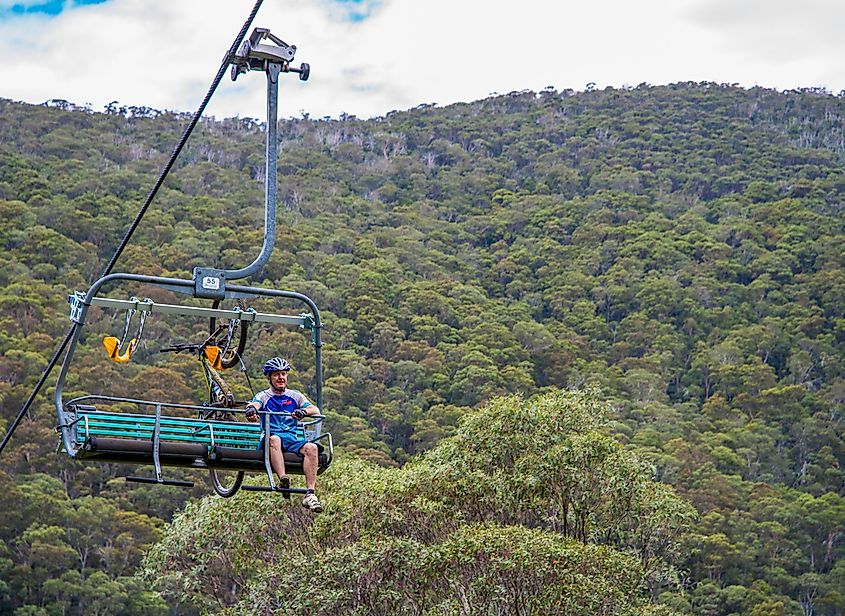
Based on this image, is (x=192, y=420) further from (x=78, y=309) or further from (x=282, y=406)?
(x=78, y=309)

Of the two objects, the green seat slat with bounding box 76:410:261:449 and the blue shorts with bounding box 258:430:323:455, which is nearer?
the green seat slat with bounding box 76:410:261:449

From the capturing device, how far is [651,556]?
2028cm

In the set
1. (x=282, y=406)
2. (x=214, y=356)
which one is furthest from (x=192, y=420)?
(x=214, y=356)

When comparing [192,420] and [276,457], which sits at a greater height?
[192,420]

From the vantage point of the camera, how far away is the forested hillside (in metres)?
21.3

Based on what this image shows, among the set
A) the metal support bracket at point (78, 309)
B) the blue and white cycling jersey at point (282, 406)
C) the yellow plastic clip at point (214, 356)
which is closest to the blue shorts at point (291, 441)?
the blue and white cycling jersey at point (282, 406)

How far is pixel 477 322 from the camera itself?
168 ft

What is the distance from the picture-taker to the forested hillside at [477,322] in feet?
69.8

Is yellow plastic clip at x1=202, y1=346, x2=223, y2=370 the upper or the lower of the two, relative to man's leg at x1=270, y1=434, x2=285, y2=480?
upper

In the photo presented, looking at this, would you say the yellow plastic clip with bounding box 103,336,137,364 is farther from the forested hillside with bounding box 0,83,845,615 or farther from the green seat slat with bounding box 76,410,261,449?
the forested hillside with bounding box 0,83,845,615

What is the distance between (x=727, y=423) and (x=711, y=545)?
38.2 feet

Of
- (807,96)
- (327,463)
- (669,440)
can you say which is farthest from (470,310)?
(807,96)

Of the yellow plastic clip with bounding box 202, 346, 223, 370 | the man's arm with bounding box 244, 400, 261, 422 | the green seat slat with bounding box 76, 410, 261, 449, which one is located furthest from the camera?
the yellow plastic clip with bounding box 202, 346, 223, 370

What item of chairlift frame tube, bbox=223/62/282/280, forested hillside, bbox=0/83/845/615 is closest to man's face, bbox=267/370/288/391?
chairlift frame tube, bbox=223/62/282/280
